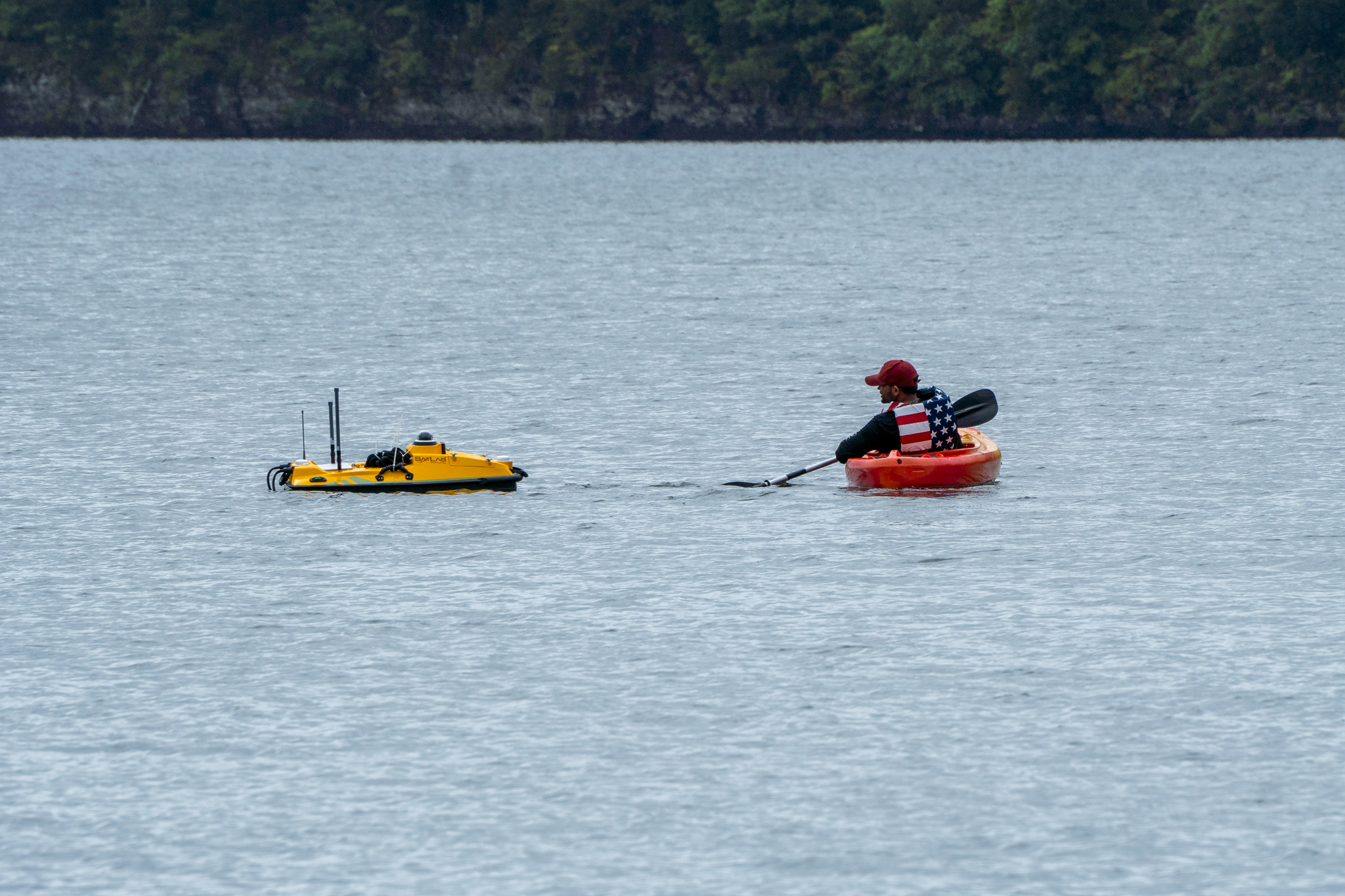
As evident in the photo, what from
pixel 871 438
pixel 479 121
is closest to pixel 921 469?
pixel 871 438

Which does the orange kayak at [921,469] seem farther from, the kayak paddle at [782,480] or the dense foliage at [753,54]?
the dense foliage at [753,54]

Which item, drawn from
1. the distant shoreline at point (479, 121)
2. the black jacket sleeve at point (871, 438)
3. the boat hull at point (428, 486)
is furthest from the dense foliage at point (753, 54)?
the boat hull at point (428, 486)

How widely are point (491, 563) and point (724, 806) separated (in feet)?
22.5

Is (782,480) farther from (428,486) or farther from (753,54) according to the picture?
(753,54)

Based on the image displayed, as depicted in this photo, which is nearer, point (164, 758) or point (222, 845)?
point (222, 845)

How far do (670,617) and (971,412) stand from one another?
24.6 feet

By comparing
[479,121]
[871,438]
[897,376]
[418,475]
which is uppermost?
[479,121]

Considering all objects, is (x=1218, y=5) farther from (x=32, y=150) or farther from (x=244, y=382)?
(x=244, y=382)

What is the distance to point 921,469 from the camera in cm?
2147

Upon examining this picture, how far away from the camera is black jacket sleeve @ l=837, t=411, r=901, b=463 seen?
21.4 meters

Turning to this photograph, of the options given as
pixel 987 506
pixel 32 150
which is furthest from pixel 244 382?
pixel 32 150

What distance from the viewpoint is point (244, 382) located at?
32406mm

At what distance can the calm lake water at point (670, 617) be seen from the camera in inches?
444

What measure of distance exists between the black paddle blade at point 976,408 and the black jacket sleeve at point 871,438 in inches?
53.2
